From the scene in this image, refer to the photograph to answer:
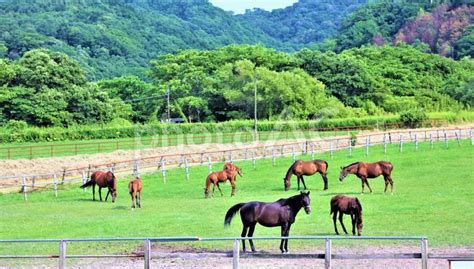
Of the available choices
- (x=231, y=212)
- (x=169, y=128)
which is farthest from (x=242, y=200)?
(x=169, y=128)

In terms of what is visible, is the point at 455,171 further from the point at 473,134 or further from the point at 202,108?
the point at 202,108

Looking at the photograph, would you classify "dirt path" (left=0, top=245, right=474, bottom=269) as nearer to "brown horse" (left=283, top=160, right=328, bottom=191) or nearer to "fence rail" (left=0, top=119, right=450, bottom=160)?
"brown horse" (left=283, top=160, right=328, bottom=191)

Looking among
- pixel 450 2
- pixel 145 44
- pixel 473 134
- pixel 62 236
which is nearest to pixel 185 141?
pixel 473 134

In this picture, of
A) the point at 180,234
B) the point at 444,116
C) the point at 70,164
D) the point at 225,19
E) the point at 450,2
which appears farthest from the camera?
the point at 225,19

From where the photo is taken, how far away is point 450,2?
6348 inches

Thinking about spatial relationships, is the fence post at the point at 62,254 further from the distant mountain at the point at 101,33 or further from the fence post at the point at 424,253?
the distant mountain at the point at 101,33

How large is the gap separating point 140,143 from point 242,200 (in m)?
33.3

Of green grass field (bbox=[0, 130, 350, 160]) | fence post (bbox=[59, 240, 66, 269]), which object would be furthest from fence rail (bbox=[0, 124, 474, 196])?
fence post (bbox=[59, 240, 66, 269])

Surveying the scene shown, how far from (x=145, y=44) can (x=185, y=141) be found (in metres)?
88.4

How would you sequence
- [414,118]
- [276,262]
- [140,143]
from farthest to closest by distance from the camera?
1. [414,118]
2. [140,143]
3. [276,262]

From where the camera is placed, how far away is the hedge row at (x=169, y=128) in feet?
212

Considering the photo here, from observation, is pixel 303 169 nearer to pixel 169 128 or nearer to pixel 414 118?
pixel 414 118

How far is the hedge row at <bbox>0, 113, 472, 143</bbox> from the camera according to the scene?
64.5 metres

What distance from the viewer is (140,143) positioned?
2307 inches
